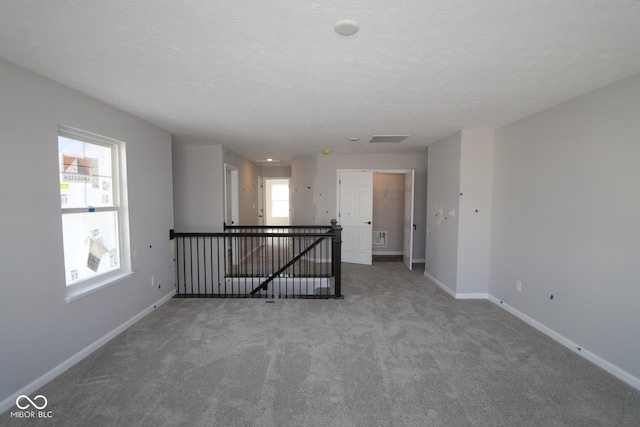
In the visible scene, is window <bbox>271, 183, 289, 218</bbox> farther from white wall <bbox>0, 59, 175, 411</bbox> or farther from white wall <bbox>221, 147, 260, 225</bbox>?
white wall <bbox>0, 59, 175, 411</bbox>

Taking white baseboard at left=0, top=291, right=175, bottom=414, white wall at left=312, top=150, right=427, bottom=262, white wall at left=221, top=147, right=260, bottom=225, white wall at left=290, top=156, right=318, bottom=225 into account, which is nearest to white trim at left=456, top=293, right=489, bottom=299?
white wall at left=312, top=150, right=427, bottom=262

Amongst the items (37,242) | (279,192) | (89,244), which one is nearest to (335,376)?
(37,242)

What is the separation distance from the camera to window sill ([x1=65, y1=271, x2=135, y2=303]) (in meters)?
2.46

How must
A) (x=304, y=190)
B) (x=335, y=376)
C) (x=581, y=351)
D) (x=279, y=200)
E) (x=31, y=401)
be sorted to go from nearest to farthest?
1. (x=31, y=401)
2. (x=335, y=376)
3. (x=581, y=351)
4. (x=304, y=190)
5. (x=279, y=200)

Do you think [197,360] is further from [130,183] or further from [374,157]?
[374,157]

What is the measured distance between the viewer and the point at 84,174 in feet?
8.88

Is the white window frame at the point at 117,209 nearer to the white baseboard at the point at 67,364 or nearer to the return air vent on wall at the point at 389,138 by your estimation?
the white baseboard at the point at 67,364

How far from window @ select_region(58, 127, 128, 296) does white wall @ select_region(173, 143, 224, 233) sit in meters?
1.81

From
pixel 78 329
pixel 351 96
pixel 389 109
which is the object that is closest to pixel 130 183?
pixel 78 329

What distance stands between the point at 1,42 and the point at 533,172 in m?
4.75

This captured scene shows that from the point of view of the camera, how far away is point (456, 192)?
408 cm

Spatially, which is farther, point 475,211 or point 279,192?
point 279,192

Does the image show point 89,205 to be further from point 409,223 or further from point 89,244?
point 409,223

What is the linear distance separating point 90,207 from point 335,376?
113 inches
